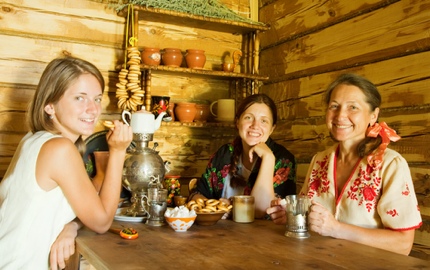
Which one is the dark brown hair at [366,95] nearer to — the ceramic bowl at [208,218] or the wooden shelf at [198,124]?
the ceramic bowl at [208,218]

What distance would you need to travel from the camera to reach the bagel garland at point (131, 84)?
2594 millimetres

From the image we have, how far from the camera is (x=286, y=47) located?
3.04m

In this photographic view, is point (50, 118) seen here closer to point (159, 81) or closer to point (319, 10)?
point (159, 81)

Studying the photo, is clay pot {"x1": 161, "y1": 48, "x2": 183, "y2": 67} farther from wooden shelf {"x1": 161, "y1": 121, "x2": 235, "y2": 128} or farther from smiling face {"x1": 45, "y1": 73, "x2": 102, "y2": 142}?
smiling face {"x1": 45, "y1": 73, "x2": 102, "y2": 142}

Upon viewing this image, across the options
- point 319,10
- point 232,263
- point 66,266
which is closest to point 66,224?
point 66,266

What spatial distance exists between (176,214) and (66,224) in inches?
15.5

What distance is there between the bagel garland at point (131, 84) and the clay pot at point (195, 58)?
0.39 metres

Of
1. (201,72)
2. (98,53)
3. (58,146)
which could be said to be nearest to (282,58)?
(201,72)

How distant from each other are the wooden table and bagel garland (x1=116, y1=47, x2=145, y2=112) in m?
1.16

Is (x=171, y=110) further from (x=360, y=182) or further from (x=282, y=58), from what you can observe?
(x=360, y=182)

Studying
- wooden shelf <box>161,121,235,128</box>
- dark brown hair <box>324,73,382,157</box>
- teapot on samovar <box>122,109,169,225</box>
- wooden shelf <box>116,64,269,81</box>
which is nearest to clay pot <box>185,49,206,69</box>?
wooden shelf <box>116,64,269,81</box>

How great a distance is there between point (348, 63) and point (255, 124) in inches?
27.1

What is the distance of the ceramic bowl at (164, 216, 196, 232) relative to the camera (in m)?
1.55

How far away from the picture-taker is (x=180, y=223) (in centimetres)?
156
